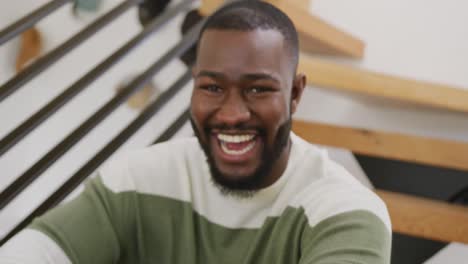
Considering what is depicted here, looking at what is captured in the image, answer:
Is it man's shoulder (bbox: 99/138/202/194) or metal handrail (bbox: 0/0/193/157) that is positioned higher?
metal handrail (bbox: 0/0/193/157)

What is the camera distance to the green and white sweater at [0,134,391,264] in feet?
2.89

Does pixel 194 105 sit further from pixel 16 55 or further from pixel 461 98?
pixel 16 55

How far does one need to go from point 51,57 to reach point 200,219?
480 millimetres

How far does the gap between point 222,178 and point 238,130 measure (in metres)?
0.11

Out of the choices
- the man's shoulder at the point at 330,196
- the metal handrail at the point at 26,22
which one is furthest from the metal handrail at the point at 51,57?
the man's shoulder at the point at 330,196

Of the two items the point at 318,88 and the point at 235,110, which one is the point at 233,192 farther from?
the point at 318,88

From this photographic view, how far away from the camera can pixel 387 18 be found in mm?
2320

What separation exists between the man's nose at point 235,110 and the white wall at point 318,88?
1198mm

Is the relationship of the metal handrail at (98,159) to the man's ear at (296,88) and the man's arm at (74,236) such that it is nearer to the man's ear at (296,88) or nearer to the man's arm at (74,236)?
the man's arm at (74,236)

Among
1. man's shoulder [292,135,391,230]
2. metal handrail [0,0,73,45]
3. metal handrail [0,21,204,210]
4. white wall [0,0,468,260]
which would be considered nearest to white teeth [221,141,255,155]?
man's shoulder [292,135,391,230]

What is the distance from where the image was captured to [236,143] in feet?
3.19

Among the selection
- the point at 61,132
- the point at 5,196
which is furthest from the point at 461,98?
the point at 61,132

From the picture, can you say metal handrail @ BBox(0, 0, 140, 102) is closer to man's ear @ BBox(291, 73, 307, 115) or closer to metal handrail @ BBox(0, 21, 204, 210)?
metal handrail @ BBox(0, 21, 204, 210)

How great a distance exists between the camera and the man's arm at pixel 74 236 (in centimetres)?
93
